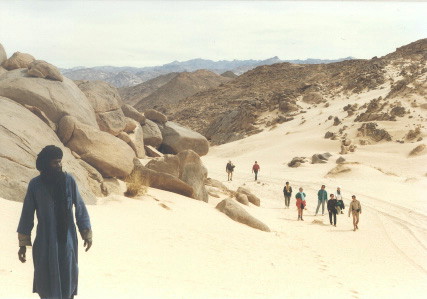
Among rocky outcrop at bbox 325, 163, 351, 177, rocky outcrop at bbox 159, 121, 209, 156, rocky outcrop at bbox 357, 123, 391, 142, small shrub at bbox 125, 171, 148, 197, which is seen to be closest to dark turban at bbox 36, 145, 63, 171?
small shrub at bbox 125, 171, 148, 197

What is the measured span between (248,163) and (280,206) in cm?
1554

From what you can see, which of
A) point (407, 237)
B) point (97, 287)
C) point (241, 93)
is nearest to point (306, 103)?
point (241, 93)

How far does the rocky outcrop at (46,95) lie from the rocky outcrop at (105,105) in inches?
59.5

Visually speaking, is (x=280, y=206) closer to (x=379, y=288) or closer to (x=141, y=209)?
(x=141, y=209)

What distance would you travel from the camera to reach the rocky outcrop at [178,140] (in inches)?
955

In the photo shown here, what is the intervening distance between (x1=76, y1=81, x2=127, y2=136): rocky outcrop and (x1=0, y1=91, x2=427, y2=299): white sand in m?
4.64

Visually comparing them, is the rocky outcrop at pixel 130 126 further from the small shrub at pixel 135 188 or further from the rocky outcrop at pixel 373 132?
the rocky outcrop at pixel 373 132

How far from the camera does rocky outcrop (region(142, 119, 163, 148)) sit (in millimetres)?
22688

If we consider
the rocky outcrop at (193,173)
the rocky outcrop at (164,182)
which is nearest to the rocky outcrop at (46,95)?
the rocky outcrop at (164,182)

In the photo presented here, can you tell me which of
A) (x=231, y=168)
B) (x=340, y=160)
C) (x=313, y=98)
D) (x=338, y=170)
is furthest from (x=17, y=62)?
(x=313, y=98)

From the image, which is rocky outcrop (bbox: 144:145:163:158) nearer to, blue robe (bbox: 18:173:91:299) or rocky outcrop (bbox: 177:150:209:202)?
rocky outcrop (bbox: 177:150:209:202)

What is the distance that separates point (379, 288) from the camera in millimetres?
8055

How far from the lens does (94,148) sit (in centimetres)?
1265

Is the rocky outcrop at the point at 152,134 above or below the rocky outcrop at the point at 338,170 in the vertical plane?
above
